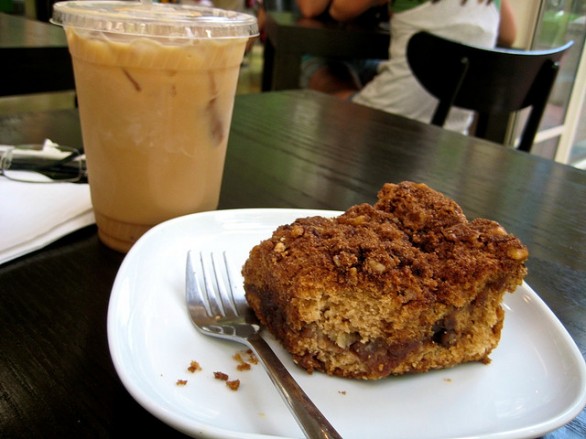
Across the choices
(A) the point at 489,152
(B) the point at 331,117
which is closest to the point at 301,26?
(B) the point at 331,117

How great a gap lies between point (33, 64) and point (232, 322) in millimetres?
1254

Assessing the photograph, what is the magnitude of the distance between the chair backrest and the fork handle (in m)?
1.38

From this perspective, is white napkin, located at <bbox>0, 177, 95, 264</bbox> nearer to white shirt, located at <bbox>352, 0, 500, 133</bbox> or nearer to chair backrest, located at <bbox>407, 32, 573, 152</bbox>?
chair backrest, located at <bbox>407, 32, 573, 152</bbox>

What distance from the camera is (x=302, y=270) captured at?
0.49 metres

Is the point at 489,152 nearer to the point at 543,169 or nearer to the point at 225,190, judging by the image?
the point at 543,169

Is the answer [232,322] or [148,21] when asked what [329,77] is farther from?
[232,322]

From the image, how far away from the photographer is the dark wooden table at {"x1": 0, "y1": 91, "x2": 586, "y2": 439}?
45 cm

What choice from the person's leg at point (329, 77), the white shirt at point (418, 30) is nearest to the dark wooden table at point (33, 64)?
the white shirt at point (418, 30)

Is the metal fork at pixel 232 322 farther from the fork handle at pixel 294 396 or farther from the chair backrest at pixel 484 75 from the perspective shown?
the chair backrest at pixel 484 75

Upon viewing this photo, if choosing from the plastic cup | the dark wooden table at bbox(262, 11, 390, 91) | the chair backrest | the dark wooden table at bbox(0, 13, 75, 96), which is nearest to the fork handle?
the plastic cup

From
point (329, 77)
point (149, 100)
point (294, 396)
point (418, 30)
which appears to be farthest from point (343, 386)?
point (329, 77)

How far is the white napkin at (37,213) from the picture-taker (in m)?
0.66

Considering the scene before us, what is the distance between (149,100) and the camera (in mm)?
643

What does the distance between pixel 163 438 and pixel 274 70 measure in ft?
7.28
